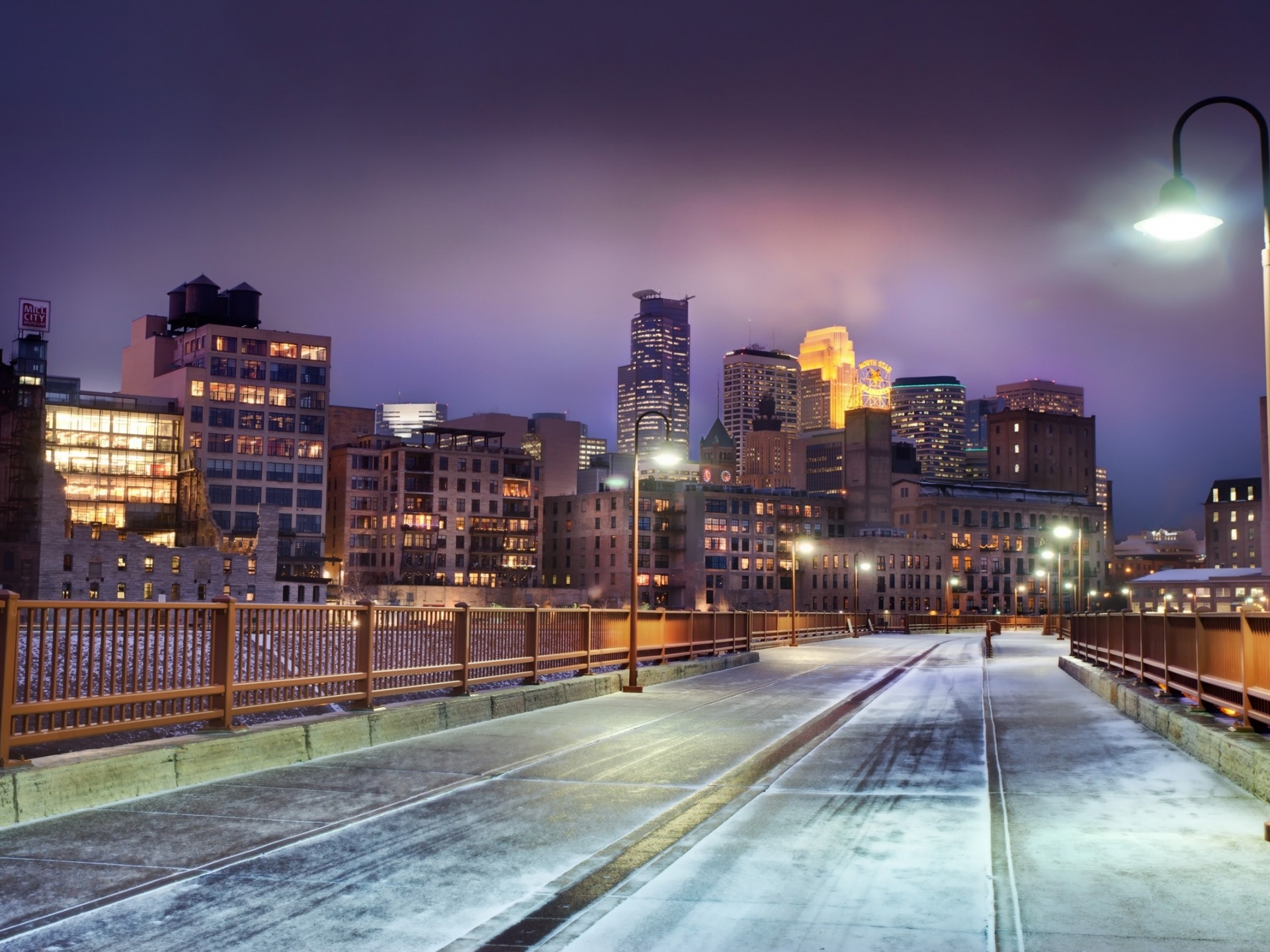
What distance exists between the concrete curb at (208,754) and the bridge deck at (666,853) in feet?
0.81

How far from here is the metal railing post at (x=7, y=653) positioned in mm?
9766

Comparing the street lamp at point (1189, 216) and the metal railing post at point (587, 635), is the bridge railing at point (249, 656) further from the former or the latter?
the street lamp at point (1189, 216)

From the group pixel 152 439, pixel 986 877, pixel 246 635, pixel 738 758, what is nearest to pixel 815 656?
pixel 738 758

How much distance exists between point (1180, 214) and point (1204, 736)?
256 inches

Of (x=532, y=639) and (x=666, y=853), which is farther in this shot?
(x=532, y=639)

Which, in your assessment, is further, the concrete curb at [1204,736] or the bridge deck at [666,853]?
the concrete curb at [1204,736]

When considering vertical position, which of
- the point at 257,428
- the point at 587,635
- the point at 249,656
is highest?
the point at 257,428

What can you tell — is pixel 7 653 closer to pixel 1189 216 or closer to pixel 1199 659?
pixel 1189 216

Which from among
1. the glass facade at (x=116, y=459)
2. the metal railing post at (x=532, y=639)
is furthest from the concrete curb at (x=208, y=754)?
the glass facade at (x=116, y=459)

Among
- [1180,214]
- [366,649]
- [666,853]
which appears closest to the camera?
[666,853]

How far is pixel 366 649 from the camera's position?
53.0 ft

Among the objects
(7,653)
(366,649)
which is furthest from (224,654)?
(7,653)

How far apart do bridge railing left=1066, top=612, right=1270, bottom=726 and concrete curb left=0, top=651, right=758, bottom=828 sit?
10237 mm

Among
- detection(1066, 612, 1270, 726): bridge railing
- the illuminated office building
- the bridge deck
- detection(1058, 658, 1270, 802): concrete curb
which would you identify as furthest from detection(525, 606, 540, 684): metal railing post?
the illuminated office building
